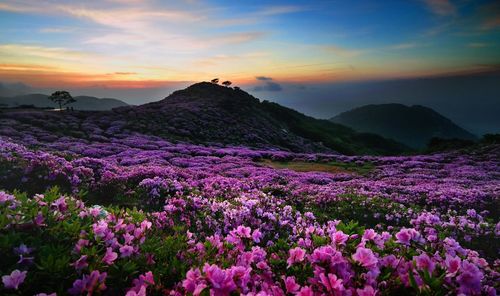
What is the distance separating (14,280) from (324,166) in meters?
33.3

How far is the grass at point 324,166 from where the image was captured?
32719mm

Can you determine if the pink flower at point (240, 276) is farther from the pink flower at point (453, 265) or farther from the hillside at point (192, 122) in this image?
the hillside at point (192, 122)

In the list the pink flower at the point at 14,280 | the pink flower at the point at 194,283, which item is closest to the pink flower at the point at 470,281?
the pink flower at the point at 194,283

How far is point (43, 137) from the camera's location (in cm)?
3738

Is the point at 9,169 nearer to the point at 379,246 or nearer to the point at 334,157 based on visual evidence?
the point at 379,246

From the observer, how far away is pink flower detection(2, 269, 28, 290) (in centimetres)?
331

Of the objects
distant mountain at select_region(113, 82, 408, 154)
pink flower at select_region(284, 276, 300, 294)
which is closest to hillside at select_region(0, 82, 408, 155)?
distant mountain at select_region(113, 82, 408, 154)

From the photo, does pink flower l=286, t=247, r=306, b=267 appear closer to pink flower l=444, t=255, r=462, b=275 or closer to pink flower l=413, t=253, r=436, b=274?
pink flower l=413, t=253, r=436, b=274

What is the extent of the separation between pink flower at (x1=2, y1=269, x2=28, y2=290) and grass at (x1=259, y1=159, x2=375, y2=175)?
96.9ft

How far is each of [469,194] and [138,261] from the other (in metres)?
16.6

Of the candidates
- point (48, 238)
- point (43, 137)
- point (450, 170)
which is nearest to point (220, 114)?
point (43, 137)

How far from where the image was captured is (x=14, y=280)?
3.36 m

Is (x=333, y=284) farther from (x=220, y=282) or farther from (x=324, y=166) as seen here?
(x=324, y=166)

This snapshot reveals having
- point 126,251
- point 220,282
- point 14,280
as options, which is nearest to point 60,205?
point 126,251
